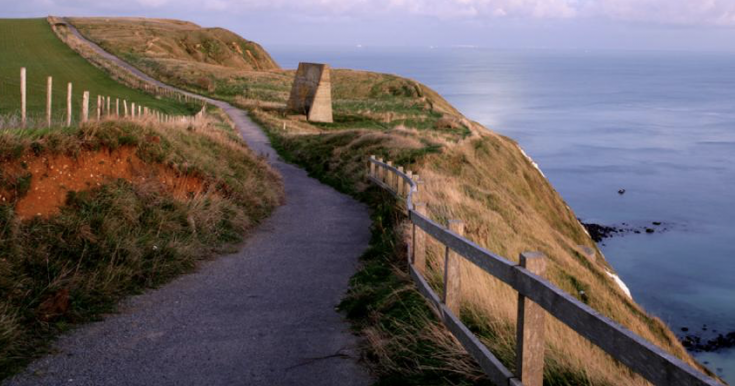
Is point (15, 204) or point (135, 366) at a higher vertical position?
point (15, 204)

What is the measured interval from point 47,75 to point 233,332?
55.4 meters

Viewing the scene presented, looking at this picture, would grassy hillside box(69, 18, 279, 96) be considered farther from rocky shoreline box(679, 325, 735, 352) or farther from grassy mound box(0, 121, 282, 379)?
grassy mound box(0, 121, 282, 379)

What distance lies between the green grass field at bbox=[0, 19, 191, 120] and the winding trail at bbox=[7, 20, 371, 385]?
15.7 metres

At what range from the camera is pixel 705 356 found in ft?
77.6

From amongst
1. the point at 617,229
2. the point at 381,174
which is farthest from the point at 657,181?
the point at 381,174

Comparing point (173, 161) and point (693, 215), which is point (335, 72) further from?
point (173, 161)

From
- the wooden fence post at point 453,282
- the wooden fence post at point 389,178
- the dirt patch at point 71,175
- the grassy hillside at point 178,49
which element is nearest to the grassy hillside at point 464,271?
the wooden fence post at point 453,282

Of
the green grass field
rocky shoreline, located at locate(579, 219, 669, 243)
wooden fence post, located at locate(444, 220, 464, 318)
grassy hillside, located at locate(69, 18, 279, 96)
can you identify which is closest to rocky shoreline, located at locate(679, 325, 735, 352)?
rocky shoreline, located at locate(579, 219, 669, 243)

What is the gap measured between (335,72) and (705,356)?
249ft

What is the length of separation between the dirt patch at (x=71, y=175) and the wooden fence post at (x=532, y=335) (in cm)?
641

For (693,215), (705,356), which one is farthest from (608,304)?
(693,215)

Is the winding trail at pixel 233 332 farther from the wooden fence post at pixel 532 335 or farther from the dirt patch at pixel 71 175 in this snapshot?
the wooden fence post at pixel 532 335

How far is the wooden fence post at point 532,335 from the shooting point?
4.11 m

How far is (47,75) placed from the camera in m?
56.1
